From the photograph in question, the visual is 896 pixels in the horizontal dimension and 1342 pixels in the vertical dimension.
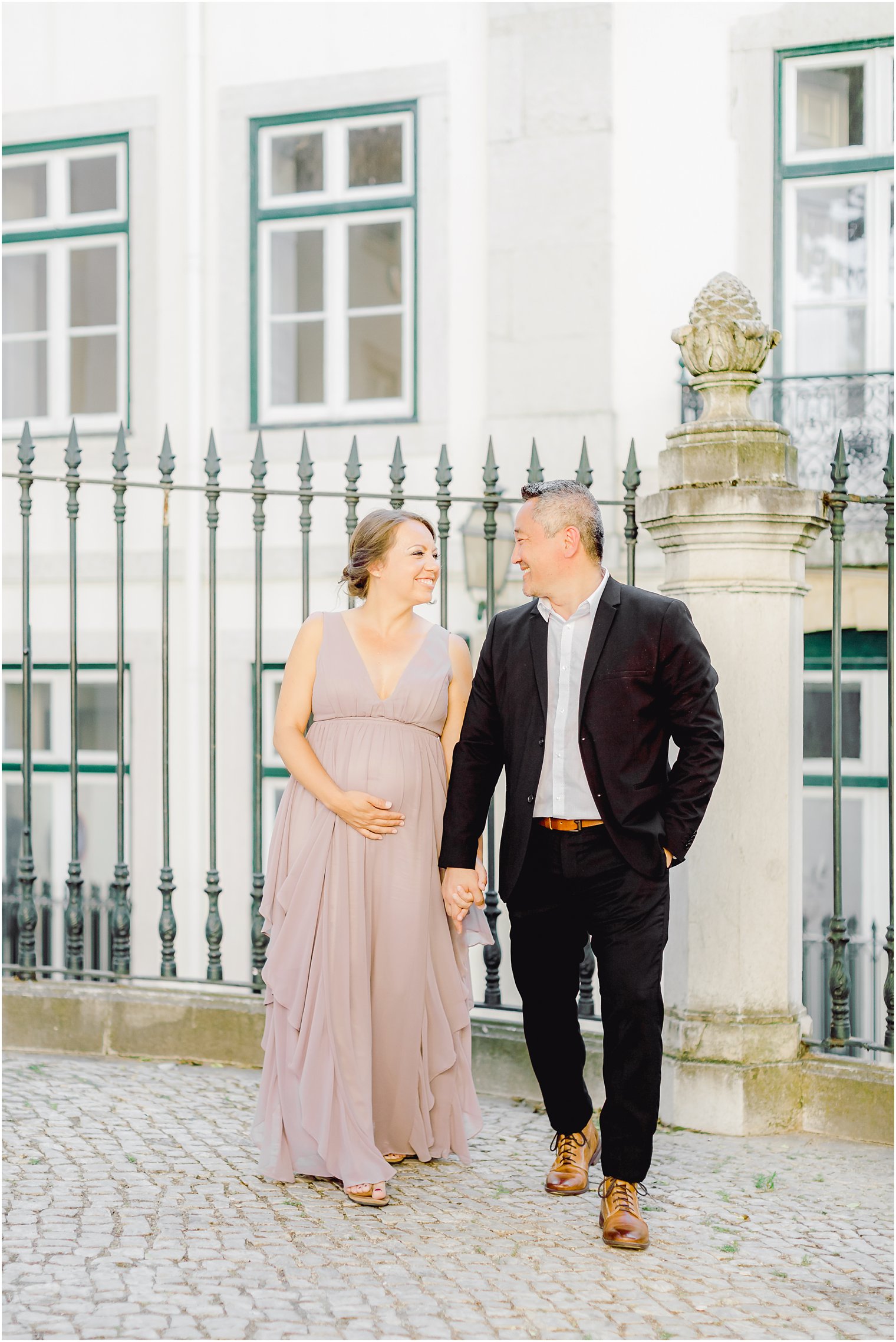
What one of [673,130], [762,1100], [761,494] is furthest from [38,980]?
[673,130]

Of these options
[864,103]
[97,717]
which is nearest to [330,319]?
[97,717]

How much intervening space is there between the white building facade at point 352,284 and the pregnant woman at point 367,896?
4312 mm

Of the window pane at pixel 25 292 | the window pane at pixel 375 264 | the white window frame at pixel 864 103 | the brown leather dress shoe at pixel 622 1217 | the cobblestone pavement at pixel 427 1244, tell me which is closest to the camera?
the cobblestone pavement at pixel 427 1244

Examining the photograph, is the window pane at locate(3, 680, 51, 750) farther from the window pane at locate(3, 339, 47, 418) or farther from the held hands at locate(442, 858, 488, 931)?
the held hands at locate(442, 858, 488, 931)

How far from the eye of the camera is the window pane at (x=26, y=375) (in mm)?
10555

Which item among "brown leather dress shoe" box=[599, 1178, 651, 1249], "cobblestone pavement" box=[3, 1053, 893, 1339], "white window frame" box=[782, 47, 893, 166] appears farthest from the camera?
"white window frame" box=[782, 47, 893, 166]

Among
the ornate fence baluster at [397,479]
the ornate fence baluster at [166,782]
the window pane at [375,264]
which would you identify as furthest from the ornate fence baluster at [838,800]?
the window pane at [375,264]

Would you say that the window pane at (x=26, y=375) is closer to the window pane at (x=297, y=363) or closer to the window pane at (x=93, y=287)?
the window pane at (x=93, y=287)

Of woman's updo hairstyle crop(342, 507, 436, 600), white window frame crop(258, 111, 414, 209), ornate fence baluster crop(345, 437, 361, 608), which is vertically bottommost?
woman's updo hairstyle crop(342, 507, 436, 600)

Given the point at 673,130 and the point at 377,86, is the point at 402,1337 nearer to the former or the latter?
the point at 673,130

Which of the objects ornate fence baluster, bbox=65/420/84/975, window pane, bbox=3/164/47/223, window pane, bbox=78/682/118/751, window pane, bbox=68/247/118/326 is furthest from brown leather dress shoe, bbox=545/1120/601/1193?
window pane, bbox=3/164/47/223

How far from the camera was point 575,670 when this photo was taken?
12.4 ft

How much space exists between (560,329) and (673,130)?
56.1 inches

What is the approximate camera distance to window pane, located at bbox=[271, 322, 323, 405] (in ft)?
32.4
